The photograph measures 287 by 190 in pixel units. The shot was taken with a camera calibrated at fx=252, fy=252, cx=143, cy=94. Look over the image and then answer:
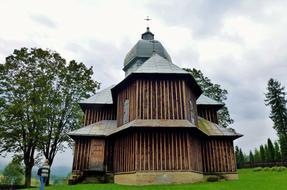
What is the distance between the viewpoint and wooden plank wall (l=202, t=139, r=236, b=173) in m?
19.3

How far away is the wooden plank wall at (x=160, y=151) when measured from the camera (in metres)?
15.2

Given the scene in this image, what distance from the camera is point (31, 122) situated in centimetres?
2389

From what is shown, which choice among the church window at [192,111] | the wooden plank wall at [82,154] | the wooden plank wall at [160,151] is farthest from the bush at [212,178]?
the wooden plank wall at [82,154]

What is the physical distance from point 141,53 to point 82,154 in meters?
11.8

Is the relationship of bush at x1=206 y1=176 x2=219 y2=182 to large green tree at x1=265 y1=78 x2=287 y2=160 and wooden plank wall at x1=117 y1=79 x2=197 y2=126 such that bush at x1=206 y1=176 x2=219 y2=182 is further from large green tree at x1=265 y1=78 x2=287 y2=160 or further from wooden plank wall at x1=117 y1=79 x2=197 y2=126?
large green tree at x1=265 y1=78 x2=287 y2=160

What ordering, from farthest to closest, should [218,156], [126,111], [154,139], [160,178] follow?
[218,156] → [126,111] → [154,139] → [160,178]

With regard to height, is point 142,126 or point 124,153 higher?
point 142,126

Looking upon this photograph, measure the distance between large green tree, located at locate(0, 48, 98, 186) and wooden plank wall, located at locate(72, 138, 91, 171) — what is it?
6.19 m

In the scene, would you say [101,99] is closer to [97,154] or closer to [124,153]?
[97,154]

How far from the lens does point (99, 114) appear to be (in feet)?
78.1

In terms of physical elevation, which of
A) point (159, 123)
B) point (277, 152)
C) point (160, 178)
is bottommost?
point (160, 178)

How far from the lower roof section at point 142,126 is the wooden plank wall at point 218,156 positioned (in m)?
0.73

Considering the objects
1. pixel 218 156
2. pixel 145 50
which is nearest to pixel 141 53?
pixel 145 50

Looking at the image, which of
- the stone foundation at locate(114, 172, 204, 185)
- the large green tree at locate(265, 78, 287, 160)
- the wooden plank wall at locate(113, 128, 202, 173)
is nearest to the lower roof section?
the wooden plank wall at locate(113, 128, 202, 173)
